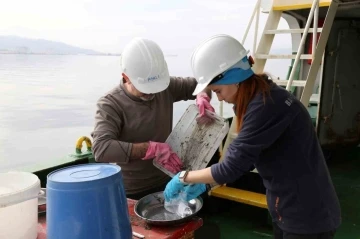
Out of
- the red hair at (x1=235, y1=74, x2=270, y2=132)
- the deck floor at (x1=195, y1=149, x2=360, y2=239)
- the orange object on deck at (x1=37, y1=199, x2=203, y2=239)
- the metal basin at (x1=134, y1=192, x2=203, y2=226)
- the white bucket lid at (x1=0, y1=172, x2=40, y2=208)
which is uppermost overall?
the red hair at (x1=235, y1=74, x2=270, y2=132)

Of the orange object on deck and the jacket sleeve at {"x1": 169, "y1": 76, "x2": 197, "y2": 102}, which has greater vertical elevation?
the jacket sleeve at {"x1": 169, "y1": 76, "x2": 197, "y2": 102}

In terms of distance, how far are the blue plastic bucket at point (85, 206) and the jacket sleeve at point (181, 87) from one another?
0.98 metres

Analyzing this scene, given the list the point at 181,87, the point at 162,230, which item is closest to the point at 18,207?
the point at 162,230

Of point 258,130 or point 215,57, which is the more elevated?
point 215,57

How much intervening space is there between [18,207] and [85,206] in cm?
26

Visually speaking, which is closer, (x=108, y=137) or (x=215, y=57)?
(x=215, y=57)

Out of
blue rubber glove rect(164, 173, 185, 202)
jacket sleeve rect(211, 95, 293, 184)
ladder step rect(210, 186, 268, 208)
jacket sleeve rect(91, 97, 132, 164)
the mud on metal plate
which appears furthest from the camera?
ladder step rect(210, 186, 268, 208)

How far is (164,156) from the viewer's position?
171 cm

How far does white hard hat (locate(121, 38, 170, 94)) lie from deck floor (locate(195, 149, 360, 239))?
53.3 inches

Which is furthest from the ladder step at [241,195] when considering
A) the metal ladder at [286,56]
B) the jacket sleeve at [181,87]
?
the jacket sleeve at [181,87]

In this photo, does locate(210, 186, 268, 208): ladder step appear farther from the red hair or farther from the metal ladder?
the red hair

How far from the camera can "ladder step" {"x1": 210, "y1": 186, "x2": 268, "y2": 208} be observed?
284 cm

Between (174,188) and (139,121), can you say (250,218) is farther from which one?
(174,188)

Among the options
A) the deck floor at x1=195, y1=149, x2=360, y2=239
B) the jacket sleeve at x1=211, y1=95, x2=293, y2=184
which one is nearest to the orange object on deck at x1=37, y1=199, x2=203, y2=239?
the jacket sleeve at x1=211, y1=95, x2=293, y2=184
